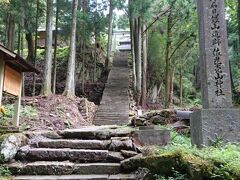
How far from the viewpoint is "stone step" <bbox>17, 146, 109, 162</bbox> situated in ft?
21.2

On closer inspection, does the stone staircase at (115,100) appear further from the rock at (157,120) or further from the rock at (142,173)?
the rock at (142,173)

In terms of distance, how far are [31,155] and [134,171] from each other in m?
2.29

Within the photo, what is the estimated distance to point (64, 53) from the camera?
24078 mm

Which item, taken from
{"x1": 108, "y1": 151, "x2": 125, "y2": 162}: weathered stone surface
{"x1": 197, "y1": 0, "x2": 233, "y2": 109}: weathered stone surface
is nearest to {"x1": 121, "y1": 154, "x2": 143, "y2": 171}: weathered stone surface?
{"x1": 108, "y1": 151, "x2": 125, "y2": 162}: weathered stone surface

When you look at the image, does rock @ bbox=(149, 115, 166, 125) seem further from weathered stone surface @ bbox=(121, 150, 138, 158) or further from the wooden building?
the wooden building

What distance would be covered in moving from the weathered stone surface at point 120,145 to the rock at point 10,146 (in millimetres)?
2010

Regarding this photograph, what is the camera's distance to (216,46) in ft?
20.5

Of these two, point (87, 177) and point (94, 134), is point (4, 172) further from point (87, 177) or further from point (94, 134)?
point (94, 134)

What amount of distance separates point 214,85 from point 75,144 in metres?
3.27

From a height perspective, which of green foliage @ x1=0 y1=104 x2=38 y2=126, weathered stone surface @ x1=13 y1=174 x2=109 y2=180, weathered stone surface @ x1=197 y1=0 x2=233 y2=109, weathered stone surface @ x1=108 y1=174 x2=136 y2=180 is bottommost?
weathered stone surface @ x1=13 y1=174 x2=109 y2=180

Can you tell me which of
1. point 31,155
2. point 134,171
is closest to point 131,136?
point 134,171

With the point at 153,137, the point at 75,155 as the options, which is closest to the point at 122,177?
the point at 75,155

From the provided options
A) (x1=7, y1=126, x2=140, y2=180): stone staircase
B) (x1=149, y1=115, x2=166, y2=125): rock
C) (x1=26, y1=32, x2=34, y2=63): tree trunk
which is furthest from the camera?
(x1=26, y1=32, x2=34, y2=63): tree trunk

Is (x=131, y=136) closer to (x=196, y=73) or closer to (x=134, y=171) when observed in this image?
(x=134, y=171)
